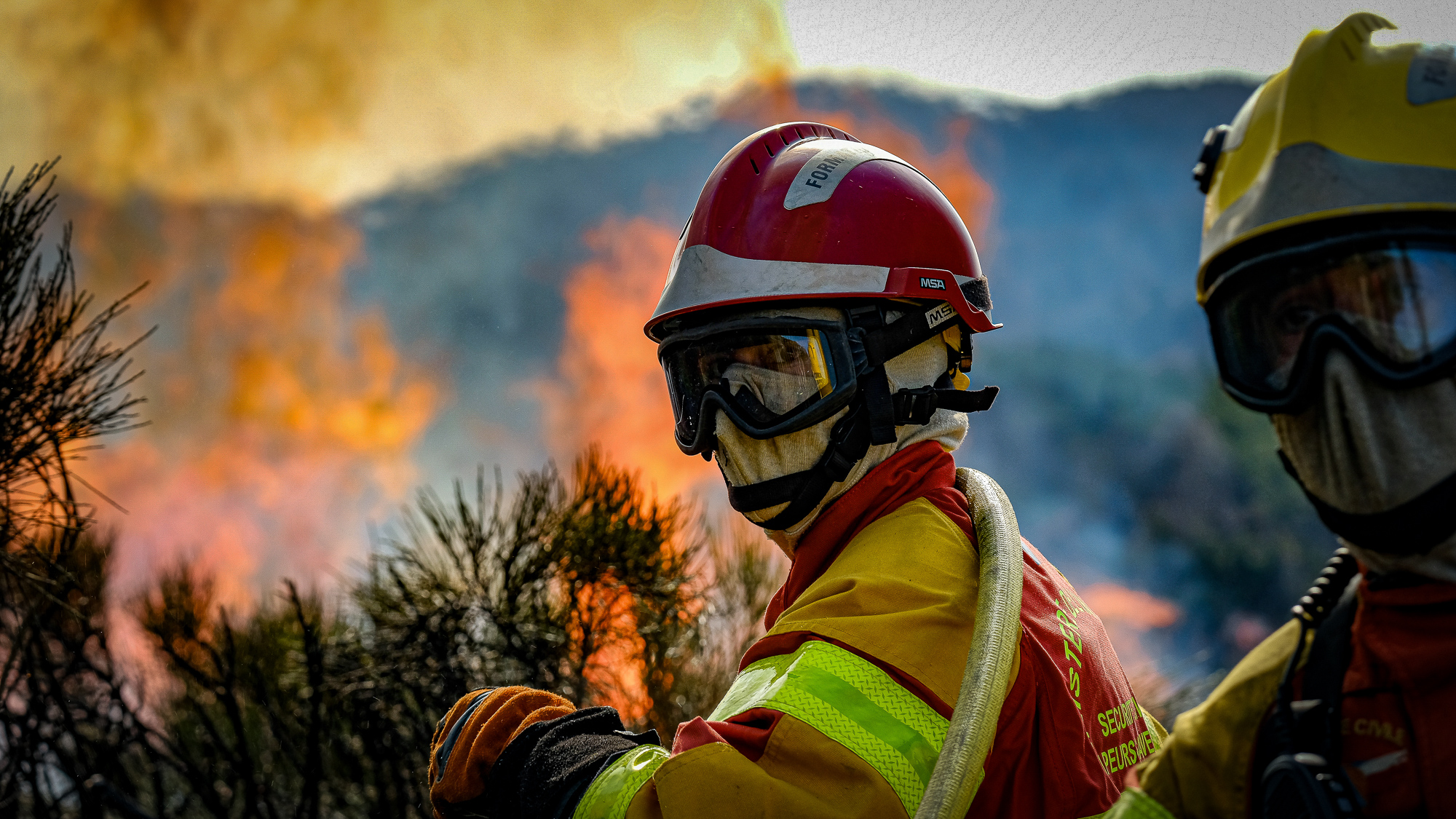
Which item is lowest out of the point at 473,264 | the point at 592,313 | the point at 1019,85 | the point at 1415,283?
the point at 1415,283

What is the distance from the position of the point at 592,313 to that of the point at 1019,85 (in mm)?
13147

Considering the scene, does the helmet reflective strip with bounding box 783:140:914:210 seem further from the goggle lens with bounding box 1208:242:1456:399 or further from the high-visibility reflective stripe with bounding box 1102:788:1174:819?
the high-visibility reflective stripe with bounding box 1102:788:1174:819

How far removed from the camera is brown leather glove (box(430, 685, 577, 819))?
232 centimetres

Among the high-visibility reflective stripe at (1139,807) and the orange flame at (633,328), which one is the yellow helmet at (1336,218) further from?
the orange flame at (633,328)

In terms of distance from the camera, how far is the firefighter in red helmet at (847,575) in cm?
190

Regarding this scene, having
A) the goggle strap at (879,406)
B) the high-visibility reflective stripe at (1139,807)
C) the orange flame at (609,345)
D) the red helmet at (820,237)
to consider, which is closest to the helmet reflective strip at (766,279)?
the red helmet at (820,237)

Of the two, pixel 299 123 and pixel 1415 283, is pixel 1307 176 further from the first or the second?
pixel 299 123

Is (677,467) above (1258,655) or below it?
above

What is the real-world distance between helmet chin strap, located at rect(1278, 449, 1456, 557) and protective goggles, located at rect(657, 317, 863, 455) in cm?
127

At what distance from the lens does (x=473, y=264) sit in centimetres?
1744

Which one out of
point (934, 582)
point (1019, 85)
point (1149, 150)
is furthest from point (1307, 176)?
point (1149, 150)

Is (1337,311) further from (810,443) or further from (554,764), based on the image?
(554,764)

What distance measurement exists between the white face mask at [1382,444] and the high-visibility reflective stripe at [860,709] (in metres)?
0.83

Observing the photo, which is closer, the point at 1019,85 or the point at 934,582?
the point at 934,582
